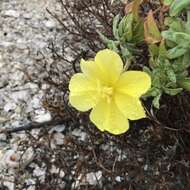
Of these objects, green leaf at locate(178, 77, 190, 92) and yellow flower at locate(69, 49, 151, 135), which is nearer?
yellow flower at locate(69, 49, 151, 135)

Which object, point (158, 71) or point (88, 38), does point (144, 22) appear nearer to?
point (158, 71)

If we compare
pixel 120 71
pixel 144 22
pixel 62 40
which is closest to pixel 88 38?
pixel 62 40

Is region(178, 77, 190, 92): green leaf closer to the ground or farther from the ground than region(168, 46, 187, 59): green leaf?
closer to the ground

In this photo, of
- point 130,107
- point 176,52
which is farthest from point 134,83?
point 176,52

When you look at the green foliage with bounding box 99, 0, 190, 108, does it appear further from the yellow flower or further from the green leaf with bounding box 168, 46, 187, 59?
the yellow flower

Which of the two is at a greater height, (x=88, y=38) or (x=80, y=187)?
(x=88, y=38)

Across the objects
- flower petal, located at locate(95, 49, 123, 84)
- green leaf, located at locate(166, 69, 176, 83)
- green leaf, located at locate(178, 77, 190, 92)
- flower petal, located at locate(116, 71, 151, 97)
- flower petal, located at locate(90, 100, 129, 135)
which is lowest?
flower petal, located at locate(90, 100, 129, 135)

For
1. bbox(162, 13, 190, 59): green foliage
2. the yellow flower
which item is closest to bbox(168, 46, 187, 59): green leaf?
bbox(162, 13, 190, 59): green foliage
